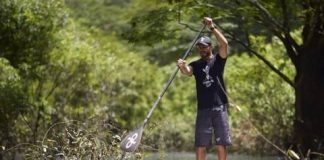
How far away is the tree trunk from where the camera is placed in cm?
1481

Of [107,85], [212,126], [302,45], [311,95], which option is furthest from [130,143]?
[107,85]

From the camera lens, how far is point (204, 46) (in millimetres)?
8977

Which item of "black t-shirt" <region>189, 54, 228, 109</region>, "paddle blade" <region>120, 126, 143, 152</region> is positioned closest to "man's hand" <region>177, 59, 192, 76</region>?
"black t-shirt" <region>189, 54, 228, 109</region>

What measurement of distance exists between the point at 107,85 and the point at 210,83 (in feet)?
63.3

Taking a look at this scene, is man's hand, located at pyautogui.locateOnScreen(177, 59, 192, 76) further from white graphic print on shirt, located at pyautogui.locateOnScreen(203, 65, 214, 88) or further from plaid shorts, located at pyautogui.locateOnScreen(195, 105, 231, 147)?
plaid shorts, located at pyautogui.locateOnScreen(195, 105, 231, 147)

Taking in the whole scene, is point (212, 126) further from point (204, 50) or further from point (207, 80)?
point (204, 50)

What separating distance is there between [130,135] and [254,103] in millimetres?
15158

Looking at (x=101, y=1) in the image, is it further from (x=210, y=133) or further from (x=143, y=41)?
(x=210, y=133)

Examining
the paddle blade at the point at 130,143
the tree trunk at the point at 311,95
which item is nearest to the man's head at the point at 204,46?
the paddle blade at the point at 130,143

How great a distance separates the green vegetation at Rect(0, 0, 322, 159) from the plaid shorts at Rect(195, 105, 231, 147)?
0.61 metres

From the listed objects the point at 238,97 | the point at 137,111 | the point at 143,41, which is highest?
the point at 143,41

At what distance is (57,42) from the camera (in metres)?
18.7

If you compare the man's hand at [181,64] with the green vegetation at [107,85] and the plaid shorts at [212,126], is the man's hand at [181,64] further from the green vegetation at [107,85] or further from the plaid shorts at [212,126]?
the green vegetation at [107,85]

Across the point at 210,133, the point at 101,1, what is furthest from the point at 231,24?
the point at 101,1
